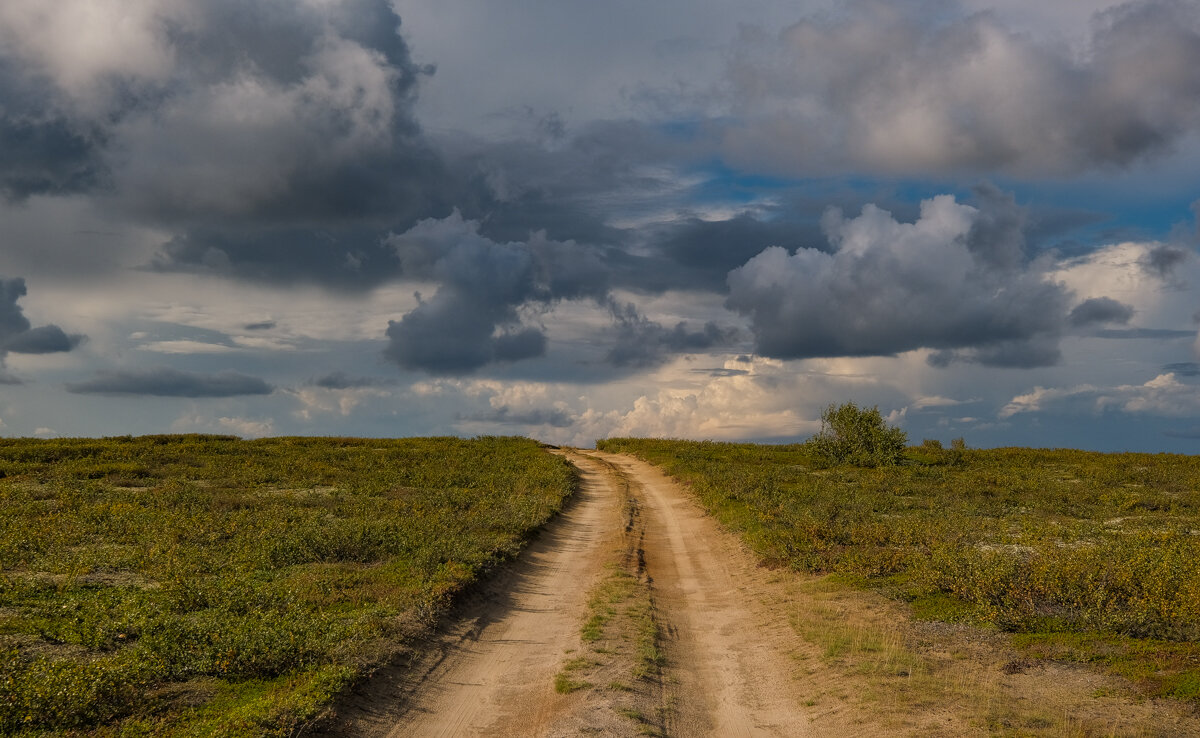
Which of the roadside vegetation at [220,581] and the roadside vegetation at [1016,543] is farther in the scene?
the roadside vegetation at [1016,543]

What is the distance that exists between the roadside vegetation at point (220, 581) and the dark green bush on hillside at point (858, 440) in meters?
27.1

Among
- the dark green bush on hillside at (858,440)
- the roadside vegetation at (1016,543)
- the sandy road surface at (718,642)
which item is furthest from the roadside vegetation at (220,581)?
the dark green bush on hillside at (858,440)

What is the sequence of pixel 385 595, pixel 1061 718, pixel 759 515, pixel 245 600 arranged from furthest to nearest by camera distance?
1. pixel 759 515
2. pixel 385 595
3. pixel 245 600
4. pixel 1061 718

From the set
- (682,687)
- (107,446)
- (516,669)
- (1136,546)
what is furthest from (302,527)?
(107,446)

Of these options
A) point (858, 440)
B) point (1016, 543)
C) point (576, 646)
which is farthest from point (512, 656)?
point (858, 440)

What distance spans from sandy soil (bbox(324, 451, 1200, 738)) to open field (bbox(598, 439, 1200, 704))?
925 mm

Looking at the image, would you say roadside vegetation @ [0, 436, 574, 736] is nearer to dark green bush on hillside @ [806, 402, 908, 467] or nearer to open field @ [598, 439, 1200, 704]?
open field @ [598, 439, 1200, 704]

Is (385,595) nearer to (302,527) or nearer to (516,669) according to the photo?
(516,669)

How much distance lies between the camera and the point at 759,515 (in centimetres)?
2739

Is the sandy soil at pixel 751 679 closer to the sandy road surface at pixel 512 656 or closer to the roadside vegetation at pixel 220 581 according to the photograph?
the sandy road surface at pixel 512 656

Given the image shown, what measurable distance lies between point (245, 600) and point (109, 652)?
2680mm

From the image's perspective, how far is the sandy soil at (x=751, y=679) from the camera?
11.1 m

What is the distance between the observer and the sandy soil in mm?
11062

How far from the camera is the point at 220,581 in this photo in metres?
16.3
